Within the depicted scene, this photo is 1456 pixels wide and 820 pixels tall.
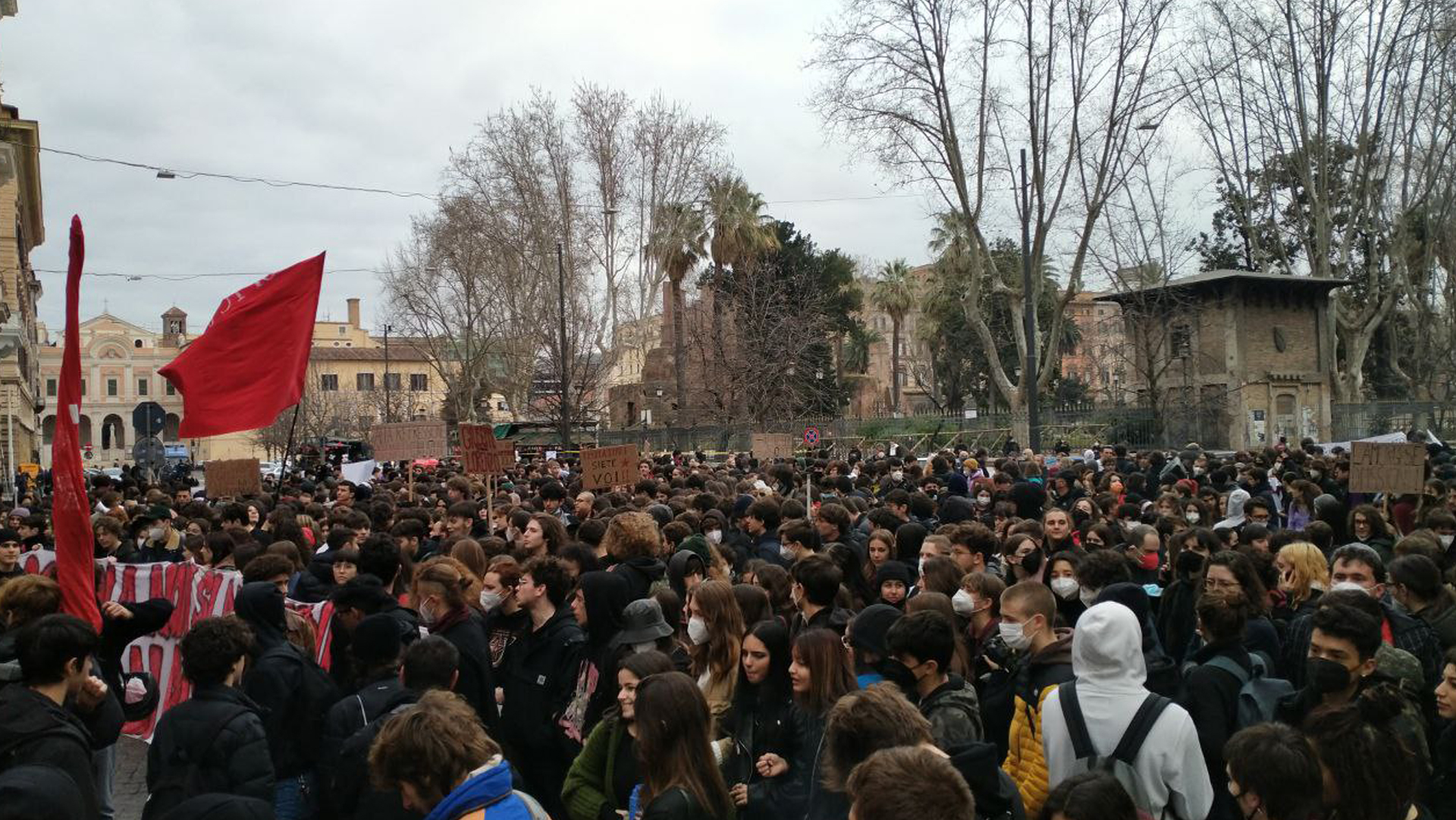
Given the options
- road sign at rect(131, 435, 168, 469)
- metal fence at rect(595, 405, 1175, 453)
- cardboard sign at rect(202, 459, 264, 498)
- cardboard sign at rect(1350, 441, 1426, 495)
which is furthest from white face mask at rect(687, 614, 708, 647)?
metal fence at rect(595, 405, 1175, 453)

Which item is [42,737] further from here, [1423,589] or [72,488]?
[1423,589]

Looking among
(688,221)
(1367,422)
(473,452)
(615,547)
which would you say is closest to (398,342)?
(688,221)

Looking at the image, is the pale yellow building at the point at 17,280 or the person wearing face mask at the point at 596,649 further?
the pale yellow building at the point at 17,280

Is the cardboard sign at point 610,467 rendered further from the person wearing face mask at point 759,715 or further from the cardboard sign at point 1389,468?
the person wearing face mask at point 759,715

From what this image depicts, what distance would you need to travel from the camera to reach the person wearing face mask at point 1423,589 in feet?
18.3

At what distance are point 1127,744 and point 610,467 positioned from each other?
9.81 metres

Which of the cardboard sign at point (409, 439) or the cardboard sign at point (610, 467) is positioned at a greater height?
the cardboard sign at point (409, 439)

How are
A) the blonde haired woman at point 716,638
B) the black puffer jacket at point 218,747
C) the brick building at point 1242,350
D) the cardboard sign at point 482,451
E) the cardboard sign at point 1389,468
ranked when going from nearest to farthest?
1. the black puffer jacket at point 218,747
2. the blonde haired woman at point 716,638
3. the cardboard sign at point 1389,468
4. the cardboard sign at point 482,451
5. the brick building at point 1242,350

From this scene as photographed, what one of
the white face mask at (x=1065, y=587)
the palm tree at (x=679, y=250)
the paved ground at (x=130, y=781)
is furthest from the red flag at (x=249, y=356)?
the palm tree at (x=679, y=250)

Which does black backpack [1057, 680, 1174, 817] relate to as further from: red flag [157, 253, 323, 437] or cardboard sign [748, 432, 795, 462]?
cardboard sign [748, 432, 795, 462]

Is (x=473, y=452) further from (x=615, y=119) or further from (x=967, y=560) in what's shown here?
(x=615, y=119)

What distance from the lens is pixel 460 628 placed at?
18.2 feet

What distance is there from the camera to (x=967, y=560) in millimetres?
7289

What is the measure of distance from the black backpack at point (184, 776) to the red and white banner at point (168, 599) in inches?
161
